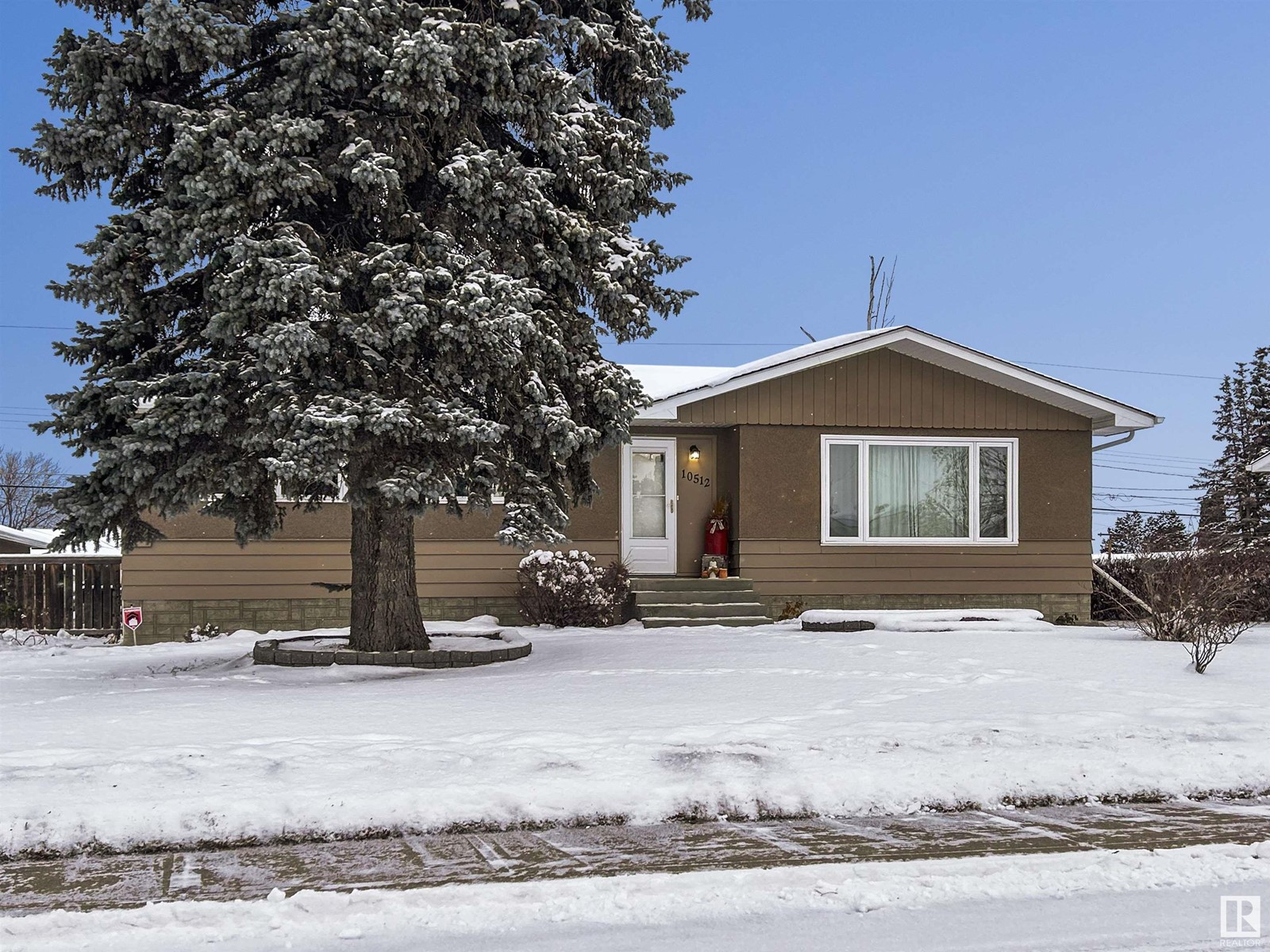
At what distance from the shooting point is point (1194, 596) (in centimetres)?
1093

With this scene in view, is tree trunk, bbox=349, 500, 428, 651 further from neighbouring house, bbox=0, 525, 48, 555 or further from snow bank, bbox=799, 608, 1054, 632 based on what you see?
neighbouring house, bbox=0, 525, 48, 555

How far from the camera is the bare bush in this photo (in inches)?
402

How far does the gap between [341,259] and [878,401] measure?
932cm

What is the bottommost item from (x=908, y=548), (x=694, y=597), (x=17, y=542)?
(x=694, y=597)

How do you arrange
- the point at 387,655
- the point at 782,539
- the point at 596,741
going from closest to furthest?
the point at 596,741
the point at 387,655
the point at 782,539

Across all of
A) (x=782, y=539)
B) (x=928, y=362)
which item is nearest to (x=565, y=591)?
(x=782, y=539)

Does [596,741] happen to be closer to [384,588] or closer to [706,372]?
[384,588]

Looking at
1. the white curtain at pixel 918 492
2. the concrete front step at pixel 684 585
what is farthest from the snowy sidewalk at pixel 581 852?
the white curtain at pixel 918 492

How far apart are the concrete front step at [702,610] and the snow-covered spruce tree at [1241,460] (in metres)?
10.9

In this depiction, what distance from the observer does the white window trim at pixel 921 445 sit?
633 inches

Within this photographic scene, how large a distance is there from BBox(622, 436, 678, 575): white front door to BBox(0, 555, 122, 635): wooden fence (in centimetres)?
863

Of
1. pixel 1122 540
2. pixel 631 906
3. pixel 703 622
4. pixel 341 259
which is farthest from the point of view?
pixel 1122 540

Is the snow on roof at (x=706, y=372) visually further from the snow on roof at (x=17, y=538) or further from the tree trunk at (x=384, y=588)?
the snow on roof at (x=17, y=538)

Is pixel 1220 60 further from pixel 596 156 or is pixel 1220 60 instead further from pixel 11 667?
pixel 11 667
